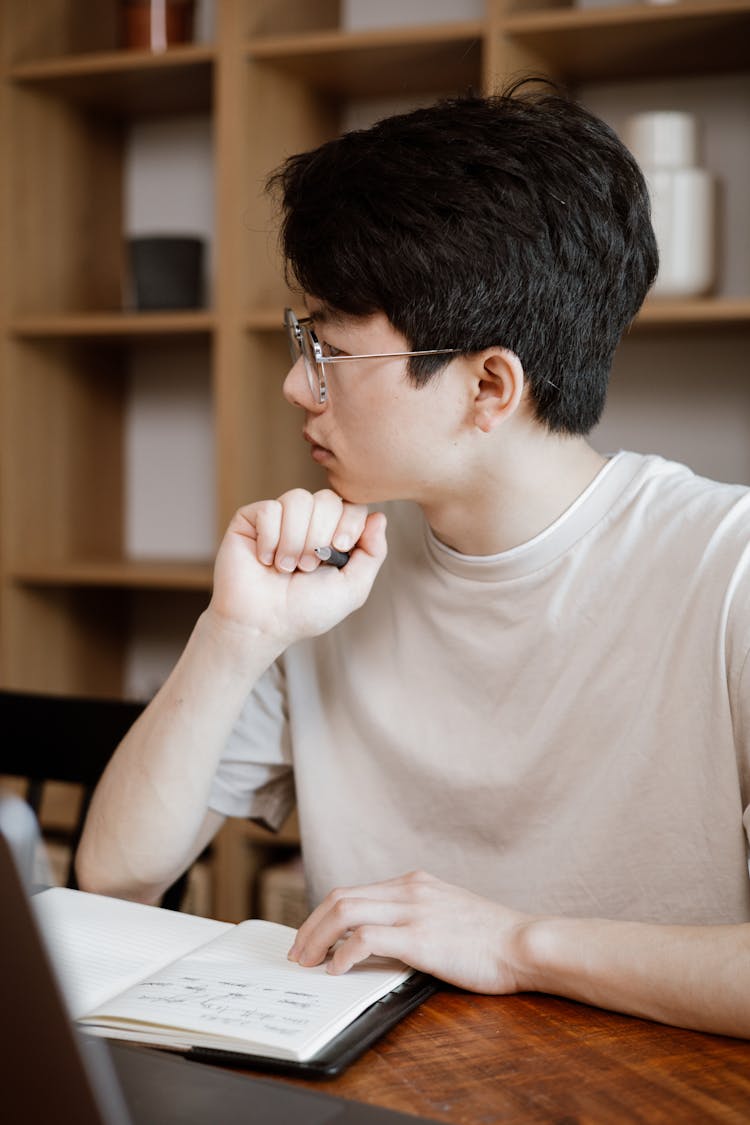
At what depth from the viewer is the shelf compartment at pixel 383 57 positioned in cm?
218

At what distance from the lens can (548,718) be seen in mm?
1251

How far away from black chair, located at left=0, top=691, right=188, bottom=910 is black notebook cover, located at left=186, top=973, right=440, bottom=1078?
59 cm

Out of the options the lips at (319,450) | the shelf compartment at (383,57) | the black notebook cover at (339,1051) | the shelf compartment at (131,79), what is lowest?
the black notebook cover at (339,1051)

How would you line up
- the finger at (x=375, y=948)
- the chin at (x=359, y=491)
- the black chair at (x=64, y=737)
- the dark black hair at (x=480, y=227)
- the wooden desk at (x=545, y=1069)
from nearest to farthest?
1. the wooden desk at (x=545, y=1069)
2. the finger at (x=375, y=948)
3. the dark black hair at (x=480, y=227)
4. the chin at (x=359, y=491)
5. the black chair at (x=64, y=737)

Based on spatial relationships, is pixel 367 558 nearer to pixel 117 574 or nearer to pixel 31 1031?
pixel 31 1031

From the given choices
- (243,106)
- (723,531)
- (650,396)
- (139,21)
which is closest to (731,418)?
(650,396)

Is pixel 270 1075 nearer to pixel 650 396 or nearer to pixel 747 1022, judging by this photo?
pixel 747 1022

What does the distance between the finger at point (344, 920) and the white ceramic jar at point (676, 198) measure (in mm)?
1434

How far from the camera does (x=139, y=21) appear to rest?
248 cm

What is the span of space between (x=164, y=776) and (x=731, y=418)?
1558 mm

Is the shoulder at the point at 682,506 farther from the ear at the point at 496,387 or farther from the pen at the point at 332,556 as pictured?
the pen at the point at 332,556

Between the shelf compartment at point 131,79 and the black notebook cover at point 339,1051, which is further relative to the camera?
the shelf compartment at point 131,79

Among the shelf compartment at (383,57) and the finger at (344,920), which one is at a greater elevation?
the shelf compartment at (383,57)

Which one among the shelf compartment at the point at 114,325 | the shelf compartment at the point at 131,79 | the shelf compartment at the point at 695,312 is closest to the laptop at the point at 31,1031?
the shelf compartment at the point at 695,312
